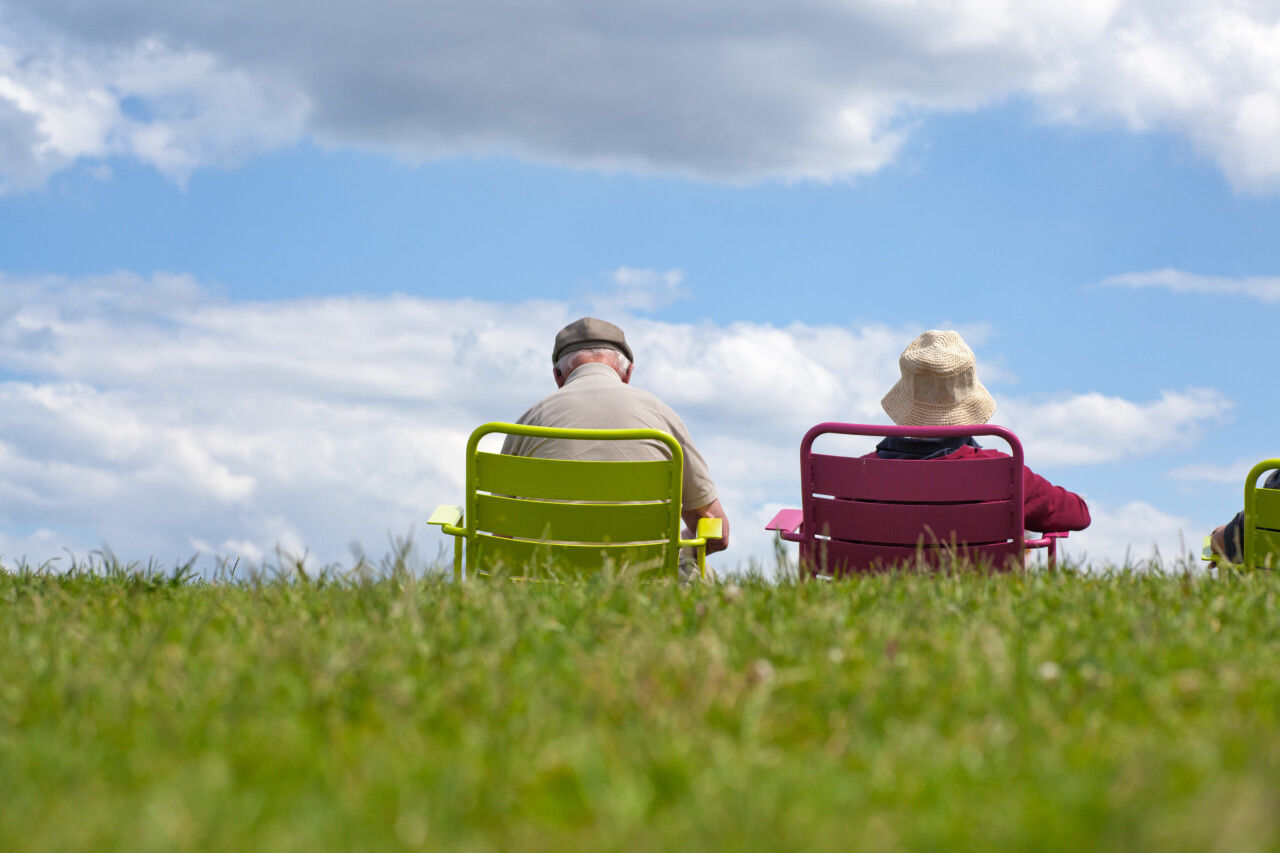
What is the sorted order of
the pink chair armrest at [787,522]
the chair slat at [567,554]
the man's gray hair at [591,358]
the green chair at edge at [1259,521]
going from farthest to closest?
the man's gray hair at [591,358] → the pink chair armrest at [787,522] → the green chair at edge at [1259,521] → the chair slat at [567,554]

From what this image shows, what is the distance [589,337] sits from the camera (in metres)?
7.06

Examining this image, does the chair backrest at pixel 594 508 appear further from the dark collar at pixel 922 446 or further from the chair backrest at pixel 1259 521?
the chair backrest at pixel 1259 521

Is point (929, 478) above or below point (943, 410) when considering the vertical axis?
below

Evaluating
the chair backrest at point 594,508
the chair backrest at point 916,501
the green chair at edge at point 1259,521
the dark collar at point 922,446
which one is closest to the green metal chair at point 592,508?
the chair backrest at point 594,508

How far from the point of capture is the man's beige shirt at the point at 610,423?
5906mm

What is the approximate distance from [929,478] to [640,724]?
3685 mm

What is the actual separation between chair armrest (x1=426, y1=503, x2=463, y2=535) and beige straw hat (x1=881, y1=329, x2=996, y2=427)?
248 cm

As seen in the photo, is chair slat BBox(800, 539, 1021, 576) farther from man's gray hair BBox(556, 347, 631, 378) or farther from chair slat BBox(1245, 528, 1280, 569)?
man's gray hair BBox(556, 347, 631, 378)

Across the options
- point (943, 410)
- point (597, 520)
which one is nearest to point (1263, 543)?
point (943, 410)

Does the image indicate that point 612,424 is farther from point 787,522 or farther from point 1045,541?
point 1045,541

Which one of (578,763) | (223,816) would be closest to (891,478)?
(578,763)

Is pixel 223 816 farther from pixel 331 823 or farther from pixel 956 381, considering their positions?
pixel 956 381

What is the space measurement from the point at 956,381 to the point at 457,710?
484 centimetres

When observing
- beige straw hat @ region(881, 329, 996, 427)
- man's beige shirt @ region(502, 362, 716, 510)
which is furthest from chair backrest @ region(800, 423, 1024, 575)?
beige straw hat @ region(881, 329, 996, 427)
